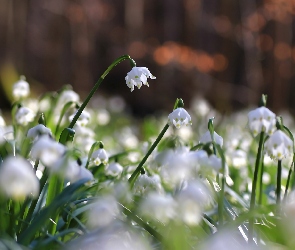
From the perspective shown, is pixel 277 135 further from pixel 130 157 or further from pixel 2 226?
pixel 130 157

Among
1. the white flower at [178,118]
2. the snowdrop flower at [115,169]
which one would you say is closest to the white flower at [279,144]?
the white flower at [178,118]

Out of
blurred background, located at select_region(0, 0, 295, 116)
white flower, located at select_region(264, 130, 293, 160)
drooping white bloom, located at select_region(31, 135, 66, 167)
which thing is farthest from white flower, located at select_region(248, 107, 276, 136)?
blurred background, located at select_region(0, 0, 295, 116)

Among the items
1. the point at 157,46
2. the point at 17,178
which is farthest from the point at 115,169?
the point at 157,46

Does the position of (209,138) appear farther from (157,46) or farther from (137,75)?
(157,46)

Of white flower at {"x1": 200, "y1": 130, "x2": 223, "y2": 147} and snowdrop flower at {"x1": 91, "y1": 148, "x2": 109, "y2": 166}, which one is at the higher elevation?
white flower at {"x1": 200, "y1": 130, "x2": 223, "y2": 147}

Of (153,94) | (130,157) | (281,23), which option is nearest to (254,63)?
(281,23)

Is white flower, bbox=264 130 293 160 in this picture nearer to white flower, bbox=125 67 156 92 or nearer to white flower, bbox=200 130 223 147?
white flower, bbox=200 130 223 147

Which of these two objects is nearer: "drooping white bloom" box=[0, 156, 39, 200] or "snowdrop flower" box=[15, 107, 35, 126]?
"drooping white bloom" box=[0, 156, 39, 200]
